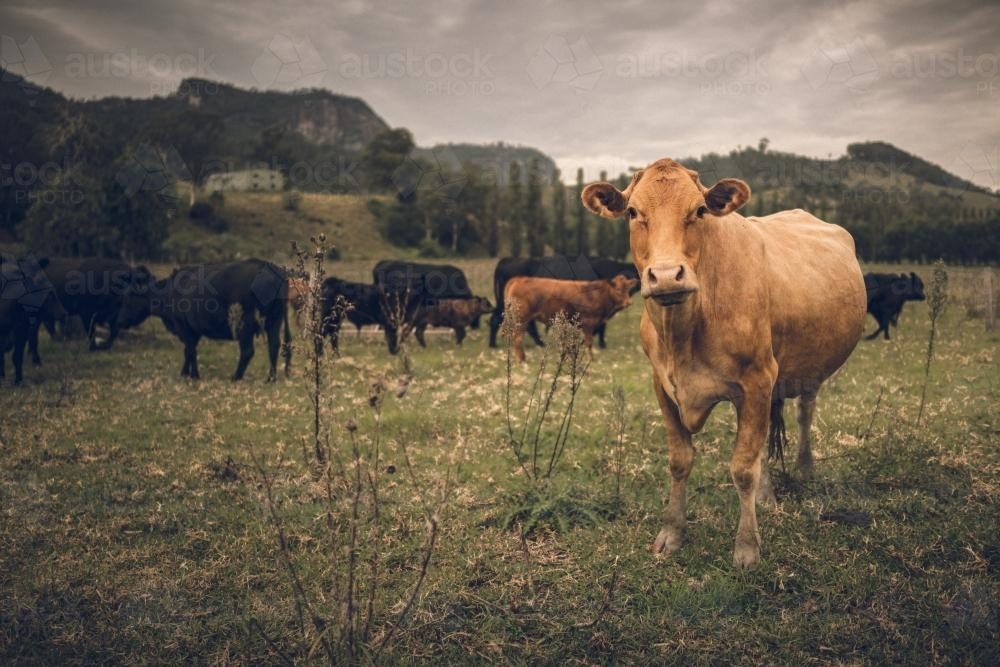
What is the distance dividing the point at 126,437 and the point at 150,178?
1079 inches

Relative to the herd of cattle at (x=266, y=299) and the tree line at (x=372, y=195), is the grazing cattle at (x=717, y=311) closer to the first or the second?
the herd of cattle at (x=266, y=299)

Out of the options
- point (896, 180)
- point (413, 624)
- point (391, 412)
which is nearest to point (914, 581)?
point (413, 624)

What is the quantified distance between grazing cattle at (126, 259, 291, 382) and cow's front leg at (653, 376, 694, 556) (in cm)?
858

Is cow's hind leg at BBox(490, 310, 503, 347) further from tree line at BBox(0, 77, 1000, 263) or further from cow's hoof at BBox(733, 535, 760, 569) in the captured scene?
cow's hoof at BBox(733, 535, 760, 569)

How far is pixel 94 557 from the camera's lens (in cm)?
451

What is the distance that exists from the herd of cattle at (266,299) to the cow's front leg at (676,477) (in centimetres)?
373

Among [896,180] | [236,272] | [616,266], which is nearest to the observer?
[236,272]

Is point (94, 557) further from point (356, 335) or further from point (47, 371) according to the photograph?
point (356, 335)

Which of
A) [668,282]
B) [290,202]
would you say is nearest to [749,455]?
[668,282]

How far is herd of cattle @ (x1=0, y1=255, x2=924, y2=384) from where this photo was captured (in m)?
11.2

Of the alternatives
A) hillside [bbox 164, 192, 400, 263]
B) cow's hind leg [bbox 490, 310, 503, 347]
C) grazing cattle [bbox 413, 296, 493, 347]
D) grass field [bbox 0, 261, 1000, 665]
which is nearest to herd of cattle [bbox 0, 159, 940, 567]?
grass field [bbox 0, 261, 1000, 665]

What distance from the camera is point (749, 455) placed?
402 cm

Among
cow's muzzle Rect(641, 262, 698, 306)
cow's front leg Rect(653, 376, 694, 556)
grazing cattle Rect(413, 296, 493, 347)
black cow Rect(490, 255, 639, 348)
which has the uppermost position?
black cow Rect(490, 255, 639, 348)

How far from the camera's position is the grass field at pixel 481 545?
333cm
